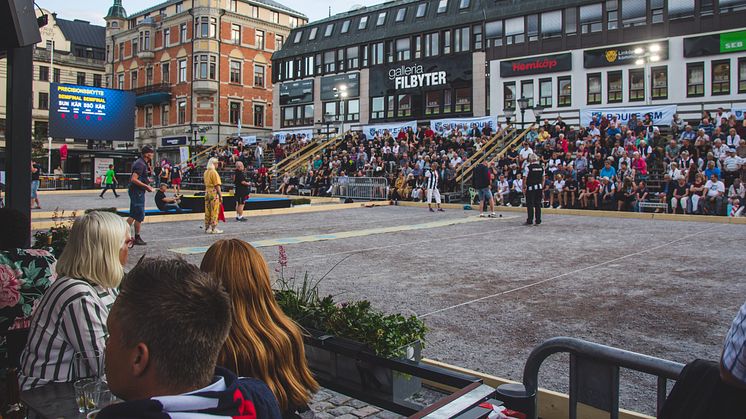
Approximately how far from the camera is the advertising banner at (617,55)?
31.7m

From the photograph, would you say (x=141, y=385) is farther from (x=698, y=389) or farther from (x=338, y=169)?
(x=338, y=169)

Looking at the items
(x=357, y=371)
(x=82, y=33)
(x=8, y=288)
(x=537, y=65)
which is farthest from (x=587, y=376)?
(x=82, y=33)

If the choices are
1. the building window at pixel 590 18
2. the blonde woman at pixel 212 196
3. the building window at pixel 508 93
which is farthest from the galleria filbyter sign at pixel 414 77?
the blonde woman at pixel 212 196

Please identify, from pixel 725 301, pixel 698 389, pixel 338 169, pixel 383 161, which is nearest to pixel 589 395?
pixel 698 389

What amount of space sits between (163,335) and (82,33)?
289ft

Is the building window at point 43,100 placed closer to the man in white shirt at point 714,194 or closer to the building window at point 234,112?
the building window at point 234,112

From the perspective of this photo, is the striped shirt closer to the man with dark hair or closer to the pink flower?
the pink flower

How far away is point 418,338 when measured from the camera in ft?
12.8

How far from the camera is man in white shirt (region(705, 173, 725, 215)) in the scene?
18359mm

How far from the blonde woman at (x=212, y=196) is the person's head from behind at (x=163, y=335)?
42.2 ft

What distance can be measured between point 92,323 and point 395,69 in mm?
42391

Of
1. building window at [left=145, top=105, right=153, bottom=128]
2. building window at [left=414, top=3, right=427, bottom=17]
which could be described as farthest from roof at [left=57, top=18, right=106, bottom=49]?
building window at [left=414, top=3, right=427, bottom=17]

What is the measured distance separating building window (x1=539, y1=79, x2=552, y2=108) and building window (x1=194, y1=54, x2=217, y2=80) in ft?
109

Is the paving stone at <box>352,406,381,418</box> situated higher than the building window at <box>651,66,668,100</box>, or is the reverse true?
the building window at <box>651,66,668,100</box>
